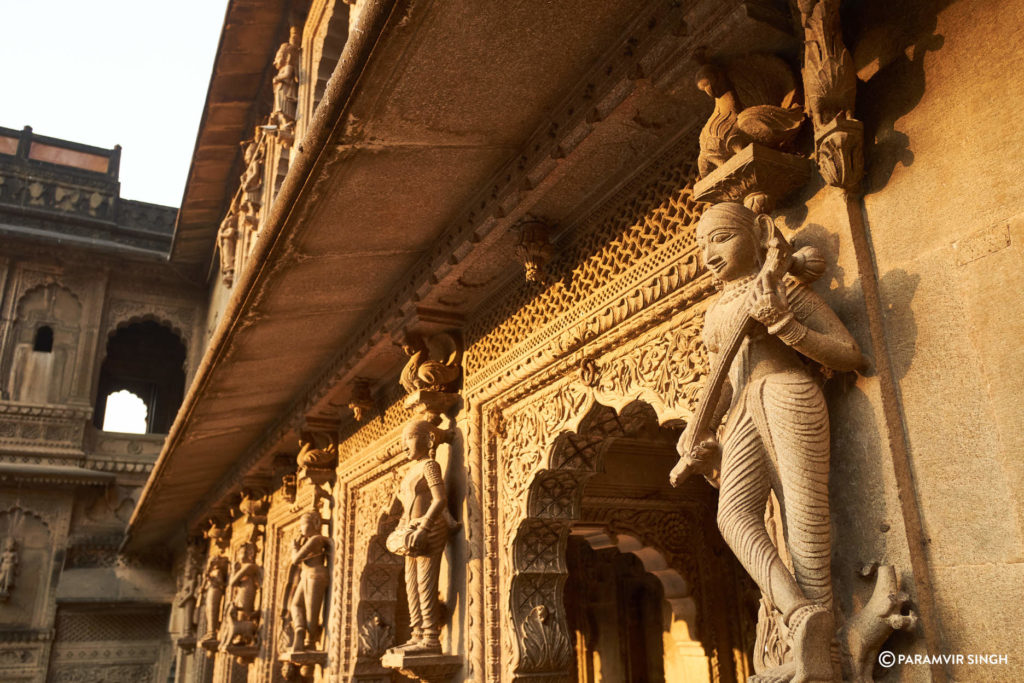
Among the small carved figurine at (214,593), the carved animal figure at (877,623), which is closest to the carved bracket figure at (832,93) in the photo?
the carved animal figure at (877,623)

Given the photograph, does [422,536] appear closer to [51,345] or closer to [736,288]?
[736,288]

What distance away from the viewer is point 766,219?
6.55 feet

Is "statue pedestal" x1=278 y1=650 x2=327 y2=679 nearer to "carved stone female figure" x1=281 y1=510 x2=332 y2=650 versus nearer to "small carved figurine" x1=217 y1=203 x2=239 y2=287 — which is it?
"carved stone female figure" x1=281 y1=510 x2=332 y2=650

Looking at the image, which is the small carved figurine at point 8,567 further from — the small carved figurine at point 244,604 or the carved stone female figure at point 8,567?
the small carved figurine at point 244,604

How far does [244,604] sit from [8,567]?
18.1ft

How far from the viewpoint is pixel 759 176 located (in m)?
2.12

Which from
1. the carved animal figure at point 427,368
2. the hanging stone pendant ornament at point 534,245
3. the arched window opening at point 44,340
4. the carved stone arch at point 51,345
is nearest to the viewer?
the hanging stone pendant ornament at point 534,245

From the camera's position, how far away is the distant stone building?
11.9 metres

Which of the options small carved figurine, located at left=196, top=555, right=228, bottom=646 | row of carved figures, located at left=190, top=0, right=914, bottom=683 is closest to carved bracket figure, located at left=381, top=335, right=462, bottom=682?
row of carved figures, located at left=190, top=0, right=914, bottom=683

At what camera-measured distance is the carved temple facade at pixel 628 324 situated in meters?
1.74

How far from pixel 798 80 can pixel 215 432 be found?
6278 mm

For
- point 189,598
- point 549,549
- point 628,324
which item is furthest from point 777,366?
point 189,598

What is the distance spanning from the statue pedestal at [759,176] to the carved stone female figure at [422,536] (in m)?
2.42

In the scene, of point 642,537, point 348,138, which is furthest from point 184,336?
point 348,138
